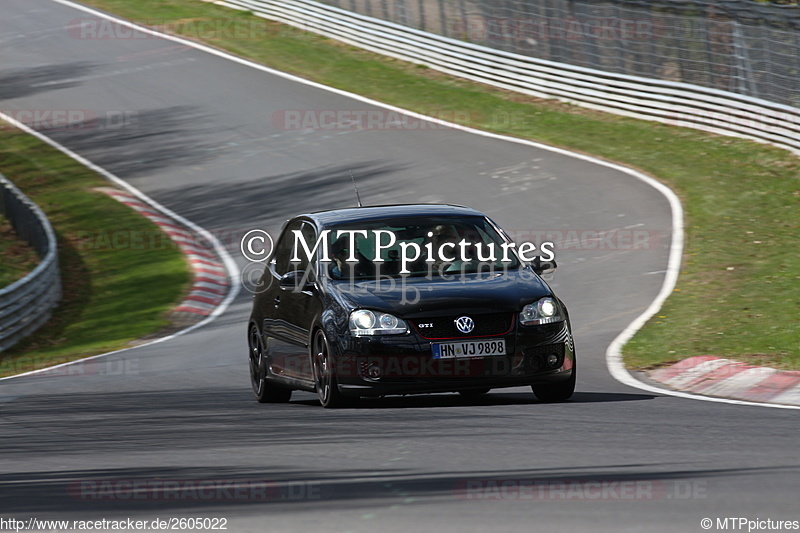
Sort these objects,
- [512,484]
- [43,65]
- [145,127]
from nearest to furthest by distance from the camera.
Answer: [512,484]
[145,127]
[43,65]

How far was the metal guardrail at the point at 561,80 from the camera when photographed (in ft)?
88.5

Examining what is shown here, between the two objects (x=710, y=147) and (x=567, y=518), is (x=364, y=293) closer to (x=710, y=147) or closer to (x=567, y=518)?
(x=567, y=518)

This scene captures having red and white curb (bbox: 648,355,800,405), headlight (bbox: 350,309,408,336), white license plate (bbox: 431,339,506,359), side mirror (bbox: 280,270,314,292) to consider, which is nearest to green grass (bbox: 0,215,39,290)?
side mirror (bbox: 280,270,314,292)

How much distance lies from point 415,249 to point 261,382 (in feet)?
6.58

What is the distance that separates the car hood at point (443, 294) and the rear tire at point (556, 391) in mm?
689

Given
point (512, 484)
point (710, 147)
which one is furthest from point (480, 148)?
point (512, 484)

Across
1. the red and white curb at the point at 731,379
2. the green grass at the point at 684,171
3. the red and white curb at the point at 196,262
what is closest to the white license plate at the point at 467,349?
the red and white curb at the point at 731,379

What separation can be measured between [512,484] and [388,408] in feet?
11.5

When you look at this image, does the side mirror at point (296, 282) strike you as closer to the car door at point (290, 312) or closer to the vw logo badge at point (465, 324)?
the car door at point (290, 312)

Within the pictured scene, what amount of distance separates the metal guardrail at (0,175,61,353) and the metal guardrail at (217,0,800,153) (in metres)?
13.2

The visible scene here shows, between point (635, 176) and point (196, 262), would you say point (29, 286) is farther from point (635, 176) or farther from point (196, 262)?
point (635, 176)

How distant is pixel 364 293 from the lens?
10.2 meters

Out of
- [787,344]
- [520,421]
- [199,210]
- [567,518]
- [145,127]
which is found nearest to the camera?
[567,518]

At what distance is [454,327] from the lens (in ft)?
32.4
